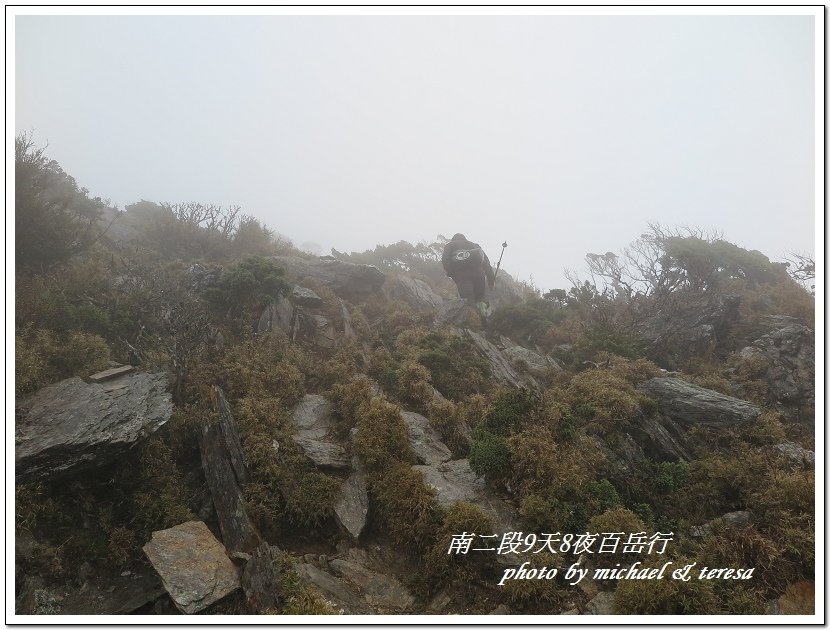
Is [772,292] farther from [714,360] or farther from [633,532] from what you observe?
[633,532]

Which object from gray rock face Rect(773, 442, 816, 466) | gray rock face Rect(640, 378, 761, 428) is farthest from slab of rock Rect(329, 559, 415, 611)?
gray rock face Rect(773, 442, 816, 466)

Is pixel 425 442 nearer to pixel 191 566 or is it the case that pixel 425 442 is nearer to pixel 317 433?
pixel 317 433

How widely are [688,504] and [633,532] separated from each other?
7.61 ft

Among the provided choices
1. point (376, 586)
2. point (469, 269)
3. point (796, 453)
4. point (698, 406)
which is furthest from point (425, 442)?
point (469, 269)

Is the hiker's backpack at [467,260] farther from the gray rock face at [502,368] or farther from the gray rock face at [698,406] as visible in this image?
the gray rock face at [698,406]

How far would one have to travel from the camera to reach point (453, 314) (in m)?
20.0

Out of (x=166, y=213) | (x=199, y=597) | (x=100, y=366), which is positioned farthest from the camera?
(x=166, y=213)

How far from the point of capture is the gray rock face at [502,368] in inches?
551

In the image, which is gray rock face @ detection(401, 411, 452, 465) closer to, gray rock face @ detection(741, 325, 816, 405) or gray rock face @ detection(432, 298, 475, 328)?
gray rock face @ detection(432, 298, 475, 328)

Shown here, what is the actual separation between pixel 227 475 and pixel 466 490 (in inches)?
214

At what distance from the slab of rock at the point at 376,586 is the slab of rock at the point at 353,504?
24.4 inches

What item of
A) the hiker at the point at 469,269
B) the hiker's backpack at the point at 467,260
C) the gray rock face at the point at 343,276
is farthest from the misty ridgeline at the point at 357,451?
the hiker's backpack at the point at 467,260

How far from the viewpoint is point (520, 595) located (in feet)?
20.6
